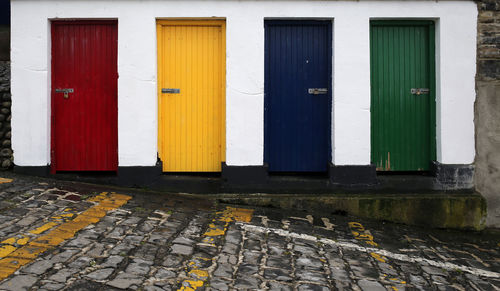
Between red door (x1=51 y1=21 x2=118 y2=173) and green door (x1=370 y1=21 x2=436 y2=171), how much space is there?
14.5 ft

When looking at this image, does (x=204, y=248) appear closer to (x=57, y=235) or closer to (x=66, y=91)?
(x=57, y=235)

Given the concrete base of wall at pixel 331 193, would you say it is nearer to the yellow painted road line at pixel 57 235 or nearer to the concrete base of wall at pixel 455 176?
the concrete base of wall at pixel 455 176

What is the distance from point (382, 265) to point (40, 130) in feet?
18.3

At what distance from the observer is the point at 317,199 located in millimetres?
6461

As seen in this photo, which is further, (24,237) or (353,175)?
(353,175)

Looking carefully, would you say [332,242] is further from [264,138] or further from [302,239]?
[264,138]

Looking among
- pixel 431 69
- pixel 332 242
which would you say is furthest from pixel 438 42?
A: pixel 332 242

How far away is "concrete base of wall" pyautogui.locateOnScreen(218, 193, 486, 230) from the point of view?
6457 millimetres

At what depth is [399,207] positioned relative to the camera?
646 cm

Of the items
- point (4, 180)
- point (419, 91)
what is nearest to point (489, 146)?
point (419, 91)

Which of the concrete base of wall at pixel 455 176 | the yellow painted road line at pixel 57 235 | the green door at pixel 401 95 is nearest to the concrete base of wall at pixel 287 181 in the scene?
the concrete base of wall at pixel 455 176

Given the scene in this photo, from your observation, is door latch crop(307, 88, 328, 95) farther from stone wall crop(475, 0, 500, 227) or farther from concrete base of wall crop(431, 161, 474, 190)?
stone wall crop(475, 0, 500, 227)

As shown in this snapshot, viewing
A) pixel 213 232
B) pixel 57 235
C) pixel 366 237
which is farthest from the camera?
pixel 366 237

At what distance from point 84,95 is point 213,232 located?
3532 millimetres
